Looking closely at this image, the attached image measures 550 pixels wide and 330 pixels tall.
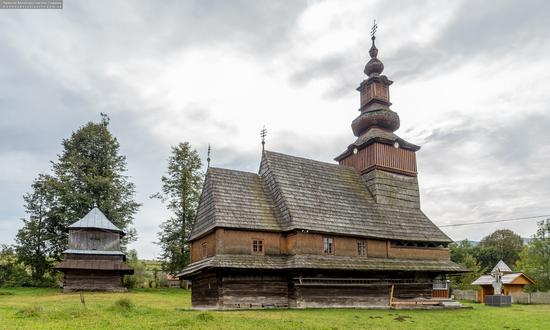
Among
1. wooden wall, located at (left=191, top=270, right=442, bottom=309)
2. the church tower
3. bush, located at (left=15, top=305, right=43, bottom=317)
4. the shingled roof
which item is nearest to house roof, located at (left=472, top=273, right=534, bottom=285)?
the shingled roof

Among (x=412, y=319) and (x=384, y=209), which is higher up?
(x=384, y=209)

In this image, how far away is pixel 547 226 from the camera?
143 ft

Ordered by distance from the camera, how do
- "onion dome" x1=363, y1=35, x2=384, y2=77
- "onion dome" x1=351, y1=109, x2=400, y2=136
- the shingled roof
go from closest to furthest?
the shingled roof → "onion dome" x1=351, y1=109, x2=400, y2=136 → "onion dome" x1=363, y1=35, x2=384, y2=77

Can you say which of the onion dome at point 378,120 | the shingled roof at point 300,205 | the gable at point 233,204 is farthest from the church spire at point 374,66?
the gable at point 233,204

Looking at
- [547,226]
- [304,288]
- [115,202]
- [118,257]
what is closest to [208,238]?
[304,288]

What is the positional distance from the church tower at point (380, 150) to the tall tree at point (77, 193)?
23674mm

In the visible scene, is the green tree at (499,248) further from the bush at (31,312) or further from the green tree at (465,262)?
the bush at (31,312)

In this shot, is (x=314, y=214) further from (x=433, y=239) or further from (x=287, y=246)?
(x=433, y=239)

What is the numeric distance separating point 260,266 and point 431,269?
1072 cm

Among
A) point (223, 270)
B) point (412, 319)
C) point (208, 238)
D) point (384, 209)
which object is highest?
point (384, 209)

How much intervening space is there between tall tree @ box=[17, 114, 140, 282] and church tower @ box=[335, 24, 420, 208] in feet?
77.7

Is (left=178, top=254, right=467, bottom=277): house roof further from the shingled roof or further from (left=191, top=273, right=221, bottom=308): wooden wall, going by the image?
the shingled roof

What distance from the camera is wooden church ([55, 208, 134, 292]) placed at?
3397cm

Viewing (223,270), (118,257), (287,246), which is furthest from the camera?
(118,257)
